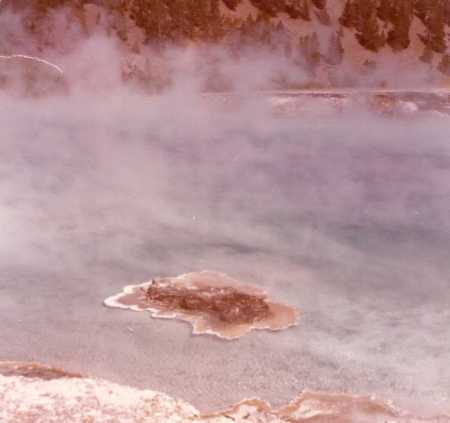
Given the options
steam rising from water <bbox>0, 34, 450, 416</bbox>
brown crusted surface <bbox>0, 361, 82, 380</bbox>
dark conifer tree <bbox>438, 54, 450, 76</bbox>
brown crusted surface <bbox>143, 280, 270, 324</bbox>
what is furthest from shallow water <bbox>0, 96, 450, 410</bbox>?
dark conifer tree <bbox>438, 54, 450, 76</bbox>

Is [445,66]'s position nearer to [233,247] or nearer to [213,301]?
[233,247]

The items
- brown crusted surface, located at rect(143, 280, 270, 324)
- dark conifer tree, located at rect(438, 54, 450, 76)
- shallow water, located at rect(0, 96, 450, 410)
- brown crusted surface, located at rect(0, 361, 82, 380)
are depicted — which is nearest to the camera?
brown crusted surface, located at rect(0, 361, 82, 380)

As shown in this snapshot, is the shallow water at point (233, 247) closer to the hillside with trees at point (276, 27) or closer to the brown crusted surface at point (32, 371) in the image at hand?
the brown crusted surface at point (32, 371)

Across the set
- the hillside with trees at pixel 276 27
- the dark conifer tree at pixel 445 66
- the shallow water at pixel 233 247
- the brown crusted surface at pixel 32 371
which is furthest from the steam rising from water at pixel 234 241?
the dark conifer tree at pixel 445 66

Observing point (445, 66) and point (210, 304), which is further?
point (445, 66)

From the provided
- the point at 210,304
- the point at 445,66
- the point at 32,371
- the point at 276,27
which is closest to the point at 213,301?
the point at 210,304

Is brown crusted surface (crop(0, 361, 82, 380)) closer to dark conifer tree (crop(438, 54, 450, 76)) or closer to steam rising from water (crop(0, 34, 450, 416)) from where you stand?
steam rising from water (crop(0, 34, 450, 416))

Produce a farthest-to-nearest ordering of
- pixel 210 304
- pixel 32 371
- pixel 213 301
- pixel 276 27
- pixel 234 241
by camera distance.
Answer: pixel 276 27, pixel 234 241, pixel 213 301, pixel 210 304, pixel 32 371

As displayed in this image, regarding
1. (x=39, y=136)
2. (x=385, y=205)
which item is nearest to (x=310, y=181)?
(x=385, y=205)
